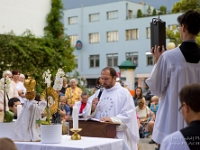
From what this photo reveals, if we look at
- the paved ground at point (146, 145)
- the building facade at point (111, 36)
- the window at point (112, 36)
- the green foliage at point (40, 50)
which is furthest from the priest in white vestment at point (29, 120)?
the window at point (112, 36)

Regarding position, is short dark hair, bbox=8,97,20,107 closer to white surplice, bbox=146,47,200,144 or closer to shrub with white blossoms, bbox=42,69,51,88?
shrub with white blossoms, bbox=42,69,51,88

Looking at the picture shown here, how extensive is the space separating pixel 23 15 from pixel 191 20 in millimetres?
17338

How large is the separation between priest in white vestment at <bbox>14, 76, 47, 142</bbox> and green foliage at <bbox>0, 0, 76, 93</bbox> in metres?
11.3

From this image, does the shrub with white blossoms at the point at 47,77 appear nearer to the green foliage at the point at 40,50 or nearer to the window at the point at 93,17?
the green foliage at the point at 40,50

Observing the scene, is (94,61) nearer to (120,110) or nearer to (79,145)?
(120,110)

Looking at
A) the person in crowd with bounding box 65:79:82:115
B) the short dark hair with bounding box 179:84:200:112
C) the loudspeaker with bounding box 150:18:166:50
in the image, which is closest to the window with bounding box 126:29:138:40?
the person in crowd with bounding box 65:79:82:115

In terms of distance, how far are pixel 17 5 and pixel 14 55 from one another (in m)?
3.55

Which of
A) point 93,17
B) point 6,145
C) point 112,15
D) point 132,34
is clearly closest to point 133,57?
point 132,34

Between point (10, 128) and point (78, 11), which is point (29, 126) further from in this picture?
point (78, 11)

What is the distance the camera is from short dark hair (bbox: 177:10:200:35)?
4223 millimetres

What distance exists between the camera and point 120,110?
22.9ft

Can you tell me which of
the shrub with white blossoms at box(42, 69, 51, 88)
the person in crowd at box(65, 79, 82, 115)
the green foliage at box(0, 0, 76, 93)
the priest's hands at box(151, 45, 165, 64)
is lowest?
the person in crowd at box(65, 79, 82, 115)

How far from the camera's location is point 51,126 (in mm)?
5016

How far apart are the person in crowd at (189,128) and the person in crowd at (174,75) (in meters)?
1.16
